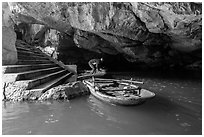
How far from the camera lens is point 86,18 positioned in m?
9.95

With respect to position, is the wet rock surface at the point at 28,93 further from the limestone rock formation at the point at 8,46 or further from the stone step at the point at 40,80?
the limestone rock formation at the point at 8,46

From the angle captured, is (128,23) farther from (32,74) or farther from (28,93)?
(28,93)

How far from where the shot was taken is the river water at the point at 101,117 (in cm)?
514

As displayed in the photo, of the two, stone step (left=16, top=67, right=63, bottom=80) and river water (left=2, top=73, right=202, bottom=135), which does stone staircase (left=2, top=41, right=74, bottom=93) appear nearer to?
stone step (left=16, top=67, right=63, bottom=80)

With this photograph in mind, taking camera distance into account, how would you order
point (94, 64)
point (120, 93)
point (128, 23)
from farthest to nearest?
point (94, 64) → point (128, 23) → point (120, 93)

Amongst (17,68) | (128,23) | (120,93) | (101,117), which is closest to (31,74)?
(17,68)

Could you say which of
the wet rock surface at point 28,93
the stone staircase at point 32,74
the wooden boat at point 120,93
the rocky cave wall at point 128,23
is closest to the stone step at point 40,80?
the stone staircase at point 32,74

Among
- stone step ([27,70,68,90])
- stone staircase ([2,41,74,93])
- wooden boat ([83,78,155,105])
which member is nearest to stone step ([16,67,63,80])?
stone staircase ([2,41,74,93])

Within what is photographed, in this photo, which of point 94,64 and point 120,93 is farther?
point 94,64

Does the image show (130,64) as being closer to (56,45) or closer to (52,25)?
(56,45)

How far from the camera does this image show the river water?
16.9 feet

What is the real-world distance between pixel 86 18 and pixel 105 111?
17.3 feet

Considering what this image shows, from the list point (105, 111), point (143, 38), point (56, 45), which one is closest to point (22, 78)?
point (105, 111)

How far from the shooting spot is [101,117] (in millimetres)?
6082
